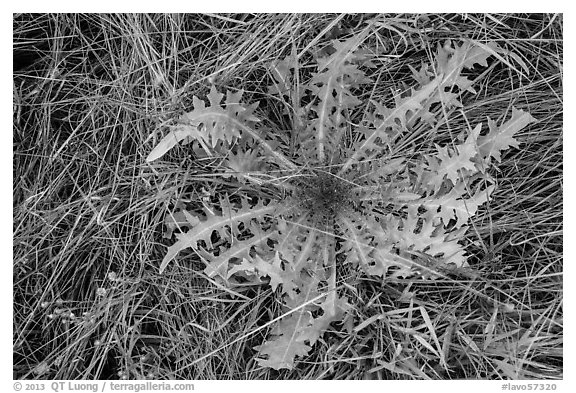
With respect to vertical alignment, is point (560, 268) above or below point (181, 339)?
above

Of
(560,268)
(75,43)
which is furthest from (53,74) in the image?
(560,268)

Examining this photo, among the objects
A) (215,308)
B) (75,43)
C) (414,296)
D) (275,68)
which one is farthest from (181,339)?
(75,43)

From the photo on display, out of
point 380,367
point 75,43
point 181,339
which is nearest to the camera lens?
point 380,367

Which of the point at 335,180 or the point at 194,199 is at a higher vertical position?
the point at 335,180

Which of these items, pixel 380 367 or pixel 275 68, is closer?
pixel 380 367

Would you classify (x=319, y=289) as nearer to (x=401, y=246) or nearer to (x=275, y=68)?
(x=401, y=246)

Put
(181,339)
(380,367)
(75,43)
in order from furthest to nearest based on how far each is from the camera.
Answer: (75,43), (181,339), (380,367)

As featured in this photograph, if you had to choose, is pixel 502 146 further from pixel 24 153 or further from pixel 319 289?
pixel 24 153

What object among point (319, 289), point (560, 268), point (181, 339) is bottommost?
point (181, 339)
